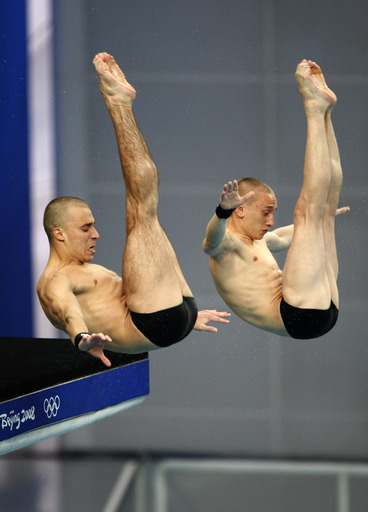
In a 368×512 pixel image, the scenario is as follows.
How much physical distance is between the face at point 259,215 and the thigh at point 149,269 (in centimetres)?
39

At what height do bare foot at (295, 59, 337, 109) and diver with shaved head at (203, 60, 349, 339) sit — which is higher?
bare foot at (295, 59, 337, 109)

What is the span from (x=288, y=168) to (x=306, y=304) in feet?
6.41

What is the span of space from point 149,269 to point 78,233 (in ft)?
0.70

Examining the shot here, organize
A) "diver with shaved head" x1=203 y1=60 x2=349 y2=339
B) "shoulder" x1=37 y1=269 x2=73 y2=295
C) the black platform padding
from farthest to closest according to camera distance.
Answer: the black platform padding, "diver with shaved head" x1=203 y1=60 x2=349 y2=339, "shoulder" x1=37 y1=269 x2=73 y2=295

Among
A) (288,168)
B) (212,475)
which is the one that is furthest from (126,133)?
(212,475)

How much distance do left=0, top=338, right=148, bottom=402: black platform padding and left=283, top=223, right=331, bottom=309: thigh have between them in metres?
0.86

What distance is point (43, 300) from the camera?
2084 millimetres

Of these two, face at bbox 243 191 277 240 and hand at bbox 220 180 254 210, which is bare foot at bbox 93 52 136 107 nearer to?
hand at bbox 220 180 254 210

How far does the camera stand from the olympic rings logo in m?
2.65

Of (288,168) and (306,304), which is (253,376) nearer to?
(288,168)

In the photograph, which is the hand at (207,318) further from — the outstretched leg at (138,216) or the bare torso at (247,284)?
the outstretched leg at (138,216)

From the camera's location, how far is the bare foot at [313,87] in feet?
7.14

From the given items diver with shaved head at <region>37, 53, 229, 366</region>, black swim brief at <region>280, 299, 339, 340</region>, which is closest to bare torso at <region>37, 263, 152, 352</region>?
diver with shaved head at <region>37, 53, 229, 366</region>

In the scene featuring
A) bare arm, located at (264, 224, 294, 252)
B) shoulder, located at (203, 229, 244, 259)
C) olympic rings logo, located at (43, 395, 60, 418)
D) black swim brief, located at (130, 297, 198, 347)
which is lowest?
olympic rings logo, located at (43, 395, 60, 418)
